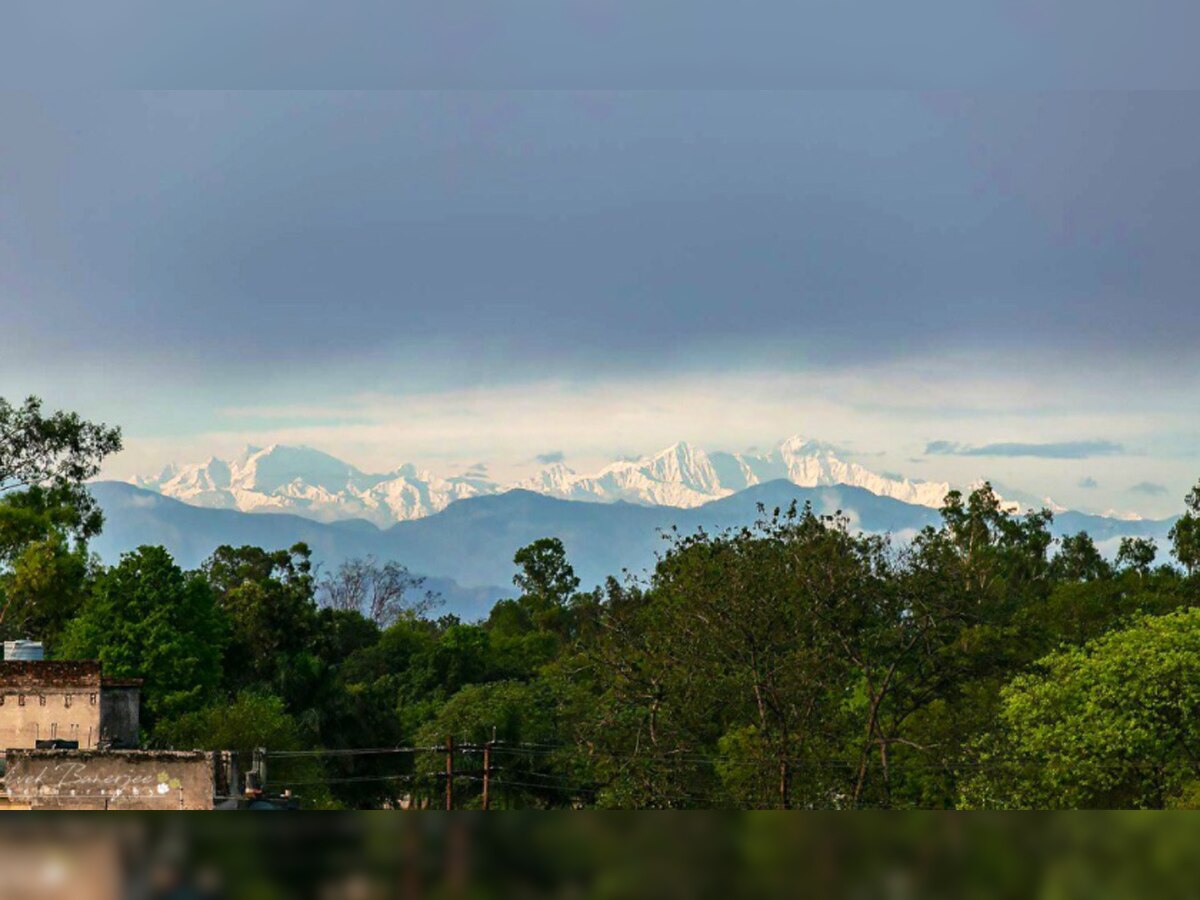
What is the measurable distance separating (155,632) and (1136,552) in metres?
33.5

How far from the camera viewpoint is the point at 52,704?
70.5 ft

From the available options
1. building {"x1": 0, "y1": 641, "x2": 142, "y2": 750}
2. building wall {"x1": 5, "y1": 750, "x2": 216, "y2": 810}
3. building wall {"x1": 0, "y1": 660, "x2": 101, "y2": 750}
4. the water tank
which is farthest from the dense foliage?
building wall {"x1": 5, "y1": 750, "x2": 216, "y2": 810}

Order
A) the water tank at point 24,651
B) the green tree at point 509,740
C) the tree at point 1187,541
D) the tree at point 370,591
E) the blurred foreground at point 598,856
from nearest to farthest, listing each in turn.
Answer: the blurred foreground at point 598,856 < the water tank at point 24,651 < the green tree at point 509,740 < the tree at point 1187,541 < the tree at point 370,591

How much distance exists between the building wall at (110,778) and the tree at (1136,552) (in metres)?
41.8

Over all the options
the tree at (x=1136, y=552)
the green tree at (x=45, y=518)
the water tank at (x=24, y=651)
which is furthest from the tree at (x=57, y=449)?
the tree at (x=1136, y=552)

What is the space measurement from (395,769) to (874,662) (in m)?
13.3

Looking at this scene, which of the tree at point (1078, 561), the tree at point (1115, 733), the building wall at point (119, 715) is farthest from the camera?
the tree at point (1078, 561)

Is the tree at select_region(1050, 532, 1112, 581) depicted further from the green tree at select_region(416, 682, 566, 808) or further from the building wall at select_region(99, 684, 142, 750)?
the building wall at select_region(99, 684, 142, 750)

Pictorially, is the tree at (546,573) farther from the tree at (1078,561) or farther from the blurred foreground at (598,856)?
the blurred foreground at (598,856)

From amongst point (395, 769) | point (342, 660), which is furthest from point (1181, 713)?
point (342, 660)

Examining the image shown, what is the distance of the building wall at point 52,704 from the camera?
845 inches

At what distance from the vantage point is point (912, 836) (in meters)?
0.91

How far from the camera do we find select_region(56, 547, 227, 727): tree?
31984 millimetres

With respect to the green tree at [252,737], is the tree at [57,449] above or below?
above
